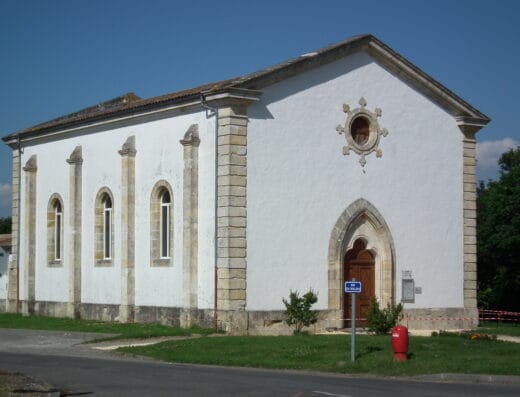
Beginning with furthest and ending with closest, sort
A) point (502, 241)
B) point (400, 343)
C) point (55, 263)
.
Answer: point (502, 241) < point (55, 263) < point (400, 343)

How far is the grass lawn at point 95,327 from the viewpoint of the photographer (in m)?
28.0

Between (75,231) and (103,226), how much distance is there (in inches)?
61.6

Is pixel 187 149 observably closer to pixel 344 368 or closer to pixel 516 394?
pixel 344 368

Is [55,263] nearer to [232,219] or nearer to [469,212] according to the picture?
[232,219]

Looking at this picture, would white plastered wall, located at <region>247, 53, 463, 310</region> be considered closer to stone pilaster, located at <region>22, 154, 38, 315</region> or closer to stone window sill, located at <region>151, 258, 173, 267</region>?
stone window sill, located at <region>151, 258, 173, 267</region>

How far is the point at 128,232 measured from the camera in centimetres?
3269

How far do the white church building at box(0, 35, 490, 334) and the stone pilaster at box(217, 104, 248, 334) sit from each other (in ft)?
0.14

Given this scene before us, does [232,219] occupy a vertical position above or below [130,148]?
below

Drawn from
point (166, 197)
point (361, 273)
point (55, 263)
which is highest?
point (166, 197)

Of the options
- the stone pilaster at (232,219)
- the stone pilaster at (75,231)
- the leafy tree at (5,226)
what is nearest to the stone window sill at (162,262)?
the stone pilaster at (232,219)

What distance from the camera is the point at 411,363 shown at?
21.0m

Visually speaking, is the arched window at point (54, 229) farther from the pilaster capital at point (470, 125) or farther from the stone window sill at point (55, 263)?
the pilaster capital at point (470, 125)

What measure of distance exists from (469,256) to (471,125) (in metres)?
4.32

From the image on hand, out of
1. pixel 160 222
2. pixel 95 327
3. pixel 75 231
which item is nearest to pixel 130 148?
pixel 160 222
